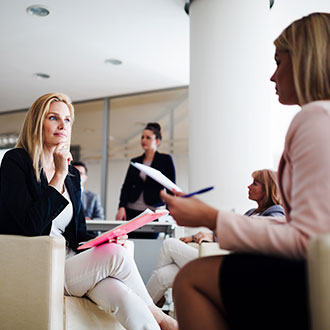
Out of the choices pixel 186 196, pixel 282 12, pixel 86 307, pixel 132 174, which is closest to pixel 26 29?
pixel 132 174

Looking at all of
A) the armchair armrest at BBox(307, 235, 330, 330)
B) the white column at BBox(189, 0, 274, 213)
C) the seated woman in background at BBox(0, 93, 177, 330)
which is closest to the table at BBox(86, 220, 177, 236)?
the white column at BBox(189, 0, 274, 213)

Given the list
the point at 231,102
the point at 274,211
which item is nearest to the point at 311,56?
the point at 274,211

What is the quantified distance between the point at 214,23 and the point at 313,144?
10.1 feet

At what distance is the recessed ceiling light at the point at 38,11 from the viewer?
4.29 metres

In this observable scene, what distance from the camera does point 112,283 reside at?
5.79 feet

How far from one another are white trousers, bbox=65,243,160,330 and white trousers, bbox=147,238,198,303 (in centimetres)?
88

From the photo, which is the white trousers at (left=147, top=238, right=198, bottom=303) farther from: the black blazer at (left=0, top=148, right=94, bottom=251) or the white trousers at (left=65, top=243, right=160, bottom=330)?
the black blazer at (left=0, top=148, right=94, bottom=251)

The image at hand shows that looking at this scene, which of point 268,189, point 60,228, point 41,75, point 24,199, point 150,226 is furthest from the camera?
point 41,75

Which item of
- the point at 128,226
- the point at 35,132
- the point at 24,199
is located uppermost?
the point at 35,132

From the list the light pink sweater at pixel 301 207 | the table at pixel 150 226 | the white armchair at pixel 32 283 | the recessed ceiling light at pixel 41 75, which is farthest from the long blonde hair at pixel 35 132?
the recessed ceiling light at pixel 41 75

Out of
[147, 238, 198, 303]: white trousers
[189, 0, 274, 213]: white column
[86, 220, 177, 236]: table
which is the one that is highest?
[189, 0, 274, 213]: white column

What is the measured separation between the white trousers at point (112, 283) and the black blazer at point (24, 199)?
24cm

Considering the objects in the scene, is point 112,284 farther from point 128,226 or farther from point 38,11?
point 38,11

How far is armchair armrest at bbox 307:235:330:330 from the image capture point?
0.78m
